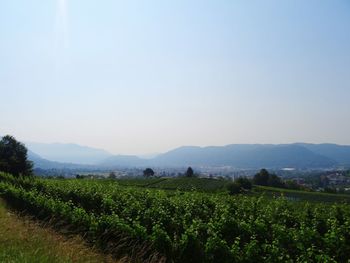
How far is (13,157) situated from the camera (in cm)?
7050

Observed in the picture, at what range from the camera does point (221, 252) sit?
30.2 feet

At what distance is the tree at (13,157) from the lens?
223ft

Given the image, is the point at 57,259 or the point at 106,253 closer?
the point at 57,259

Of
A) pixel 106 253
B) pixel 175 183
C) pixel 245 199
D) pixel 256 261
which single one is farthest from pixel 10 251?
pixel 175 183

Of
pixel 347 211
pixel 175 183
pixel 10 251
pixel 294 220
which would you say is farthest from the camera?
pixel 175 183

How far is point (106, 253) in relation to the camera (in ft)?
31.9

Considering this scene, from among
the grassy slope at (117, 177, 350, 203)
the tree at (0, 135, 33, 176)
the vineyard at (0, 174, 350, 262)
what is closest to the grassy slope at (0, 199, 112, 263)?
the vineyard at (0, 174, 350, 262)

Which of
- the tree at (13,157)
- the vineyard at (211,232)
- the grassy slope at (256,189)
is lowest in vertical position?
the grassy slope at (256,189)

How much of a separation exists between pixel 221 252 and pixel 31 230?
4489 mm

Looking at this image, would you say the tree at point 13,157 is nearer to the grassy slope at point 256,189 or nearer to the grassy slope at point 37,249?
the grassy slope at point 256,189

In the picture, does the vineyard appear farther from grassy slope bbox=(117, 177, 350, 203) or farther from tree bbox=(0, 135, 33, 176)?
tree bbox=(0, 135, 33, 176)

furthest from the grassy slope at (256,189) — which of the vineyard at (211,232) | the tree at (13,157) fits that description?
the vineyard at (211,232)

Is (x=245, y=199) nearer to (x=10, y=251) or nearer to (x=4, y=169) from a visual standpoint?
(x=10, y=251)

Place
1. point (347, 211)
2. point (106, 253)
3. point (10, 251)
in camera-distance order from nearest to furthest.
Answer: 1. point (10, 251)
2. point (106, 253)
3. point (347, 211)
